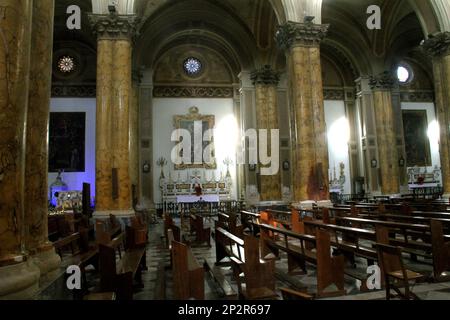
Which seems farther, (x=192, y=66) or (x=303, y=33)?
Result: (x=192, y=66)

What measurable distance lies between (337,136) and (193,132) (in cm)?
929

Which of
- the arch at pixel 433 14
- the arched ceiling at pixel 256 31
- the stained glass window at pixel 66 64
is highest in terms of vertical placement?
the arched ceiling at pixel 256 31

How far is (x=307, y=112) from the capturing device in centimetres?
1305

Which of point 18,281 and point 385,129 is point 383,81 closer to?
point 385,129

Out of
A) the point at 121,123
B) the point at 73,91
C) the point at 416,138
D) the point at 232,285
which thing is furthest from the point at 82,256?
the point at 416,138

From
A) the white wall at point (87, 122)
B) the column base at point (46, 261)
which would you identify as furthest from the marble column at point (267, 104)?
the column base at point (46, 261)

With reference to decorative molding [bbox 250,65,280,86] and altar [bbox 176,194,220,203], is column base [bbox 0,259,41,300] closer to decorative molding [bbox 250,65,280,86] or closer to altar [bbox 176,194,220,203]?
altar [bbox 176,194,220,203]

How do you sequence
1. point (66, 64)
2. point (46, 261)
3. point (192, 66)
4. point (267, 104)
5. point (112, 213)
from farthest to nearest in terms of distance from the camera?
point (192, 66) < point (66, 64) < point (267, 104) < point (112, 213) < point (46, 261)

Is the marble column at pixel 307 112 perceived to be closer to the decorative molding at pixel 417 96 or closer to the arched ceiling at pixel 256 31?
the arched ceiling at pixel 256 31

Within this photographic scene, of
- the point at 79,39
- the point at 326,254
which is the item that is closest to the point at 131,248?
the point at 326,254

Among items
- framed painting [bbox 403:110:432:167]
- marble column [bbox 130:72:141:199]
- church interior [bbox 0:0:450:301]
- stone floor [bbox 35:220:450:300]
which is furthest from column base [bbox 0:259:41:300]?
framed painting [bbox 403:110:432:167]

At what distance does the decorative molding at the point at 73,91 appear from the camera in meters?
21.0

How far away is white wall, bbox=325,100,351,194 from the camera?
23188mm

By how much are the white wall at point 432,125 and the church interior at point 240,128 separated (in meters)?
0.09
